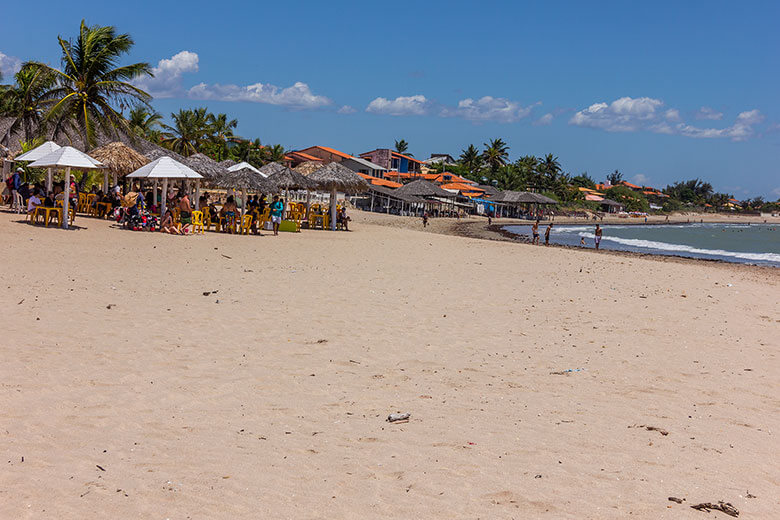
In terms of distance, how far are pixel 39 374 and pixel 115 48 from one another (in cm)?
2288

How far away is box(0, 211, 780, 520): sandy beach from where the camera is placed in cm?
325

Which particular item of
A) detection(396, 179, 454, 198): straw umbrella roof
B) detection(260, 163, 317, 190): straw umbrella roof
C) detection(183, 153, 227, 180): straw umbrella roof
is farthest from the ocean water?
detection(183, 153, 227, 180): straw umbrella roof

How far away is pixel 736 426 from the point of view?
4570mm

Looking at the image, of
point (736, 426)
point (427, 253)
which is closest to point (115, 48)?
point (427, 253)

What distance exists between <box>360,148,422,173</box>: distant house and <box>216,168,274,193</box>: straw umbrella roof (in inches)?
2448

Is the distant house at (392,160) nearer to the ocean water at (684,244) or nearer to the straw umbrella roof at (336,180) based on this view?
the ocean water at (684,244)

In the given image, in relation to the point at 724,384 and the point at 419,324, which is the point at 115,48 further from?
the point at 724,384

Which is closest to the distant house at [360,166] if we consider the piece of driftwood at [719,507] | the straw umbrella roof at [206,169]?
the straw umbrella roof at [206,169]

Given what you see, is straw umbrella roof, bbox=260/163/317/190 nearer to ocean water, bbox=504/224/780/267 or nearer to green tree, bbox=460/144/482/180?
ocean water, bbox=504/224/780/267

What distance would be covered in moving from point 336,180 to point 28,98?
529 inches

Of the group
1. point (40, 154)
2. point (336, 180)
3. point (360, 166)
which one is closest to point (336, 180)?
point (336, 180)

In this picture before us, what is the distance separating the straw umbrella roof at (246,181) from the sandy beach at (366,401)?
37.4 ft

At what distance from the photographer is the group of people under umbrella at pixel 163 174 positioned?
53.5 ft

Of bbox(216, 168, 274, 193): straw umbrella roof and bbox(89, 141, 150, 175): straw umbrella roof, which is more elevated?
bbox(89, 141, 150, 175): straw umbrella roof
